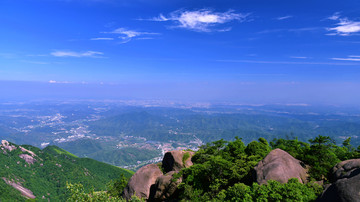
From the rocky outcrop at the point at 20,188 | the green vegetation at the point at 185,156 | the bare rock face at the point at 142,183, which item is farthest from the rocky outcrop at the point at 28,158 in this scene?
the green vegetation at the point at 185,156

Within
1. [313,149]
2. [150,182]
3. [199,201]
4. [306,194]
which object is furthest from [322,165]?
[150,182]

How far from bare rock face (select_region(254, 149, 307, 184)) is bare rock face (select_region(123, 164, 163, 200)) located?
2196 centimetres

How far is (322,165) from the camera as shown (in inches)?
1055

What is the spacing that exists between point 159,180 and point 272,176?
806 inches

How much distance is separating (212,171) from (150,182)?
15643 mm

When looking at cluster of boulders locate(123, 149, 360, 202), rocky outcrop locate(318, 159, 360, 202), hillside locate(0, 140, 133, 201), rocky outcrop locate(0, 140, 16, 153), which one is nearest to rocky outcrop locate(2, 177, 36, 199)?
hillside locate(0, 140, 133, 201)

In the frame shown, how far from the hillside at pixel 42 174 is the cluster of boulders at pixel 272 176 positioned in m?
77.2

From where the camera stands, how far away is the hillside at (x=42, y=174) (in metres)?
113

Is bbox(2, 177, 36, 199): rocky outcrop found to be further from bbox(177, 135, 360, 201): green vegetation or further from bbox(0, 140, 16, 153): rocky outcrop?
bbox(177, 135, 360, 201): green vegetation

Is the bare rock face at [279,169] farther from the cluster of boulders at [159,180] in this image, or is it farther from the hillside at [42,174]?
the hillside at [42,174]

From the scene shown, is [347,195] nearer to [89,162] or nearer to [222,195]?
[222,195]

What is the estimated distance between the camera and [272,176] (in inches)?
891

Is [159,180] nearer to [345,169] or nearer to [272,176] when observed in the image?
[272,176]

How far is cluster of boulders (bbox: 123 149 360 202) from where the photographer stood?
14.3 metres
